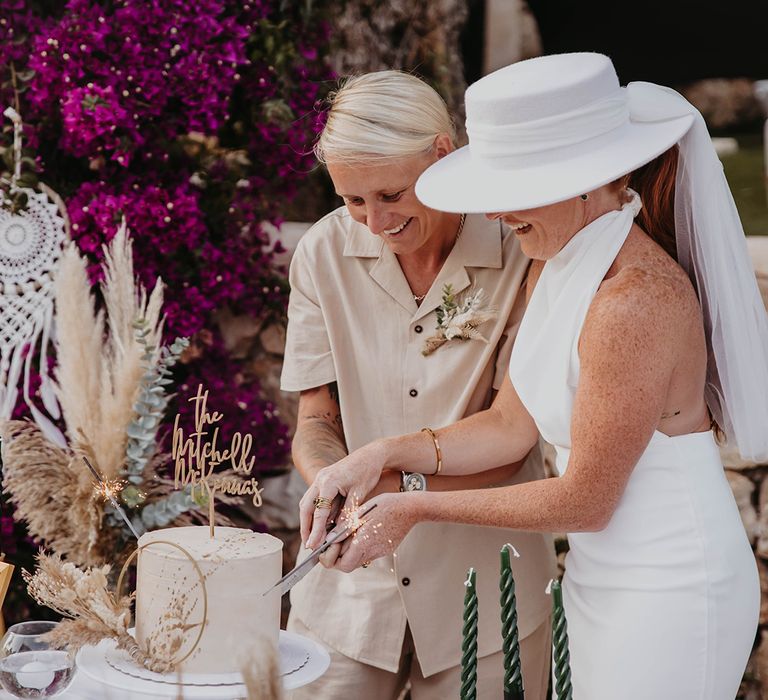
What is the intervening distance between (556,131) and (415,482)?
2.32 ft

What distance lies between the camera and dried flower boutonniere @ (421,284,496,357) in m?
2.24

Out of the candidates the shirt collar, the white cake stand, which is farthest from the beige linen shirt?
the white cake stand

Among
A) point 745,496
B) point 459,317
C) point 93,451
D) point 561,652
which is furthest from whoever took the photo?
point 745,496

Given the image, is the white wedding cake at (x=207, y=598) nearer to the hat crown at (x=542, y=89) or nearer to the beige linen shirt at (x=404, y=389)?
the beige linen shirt at (x=404, y=389)

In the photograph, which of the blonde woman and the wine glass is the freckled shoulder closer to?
the blonde woman

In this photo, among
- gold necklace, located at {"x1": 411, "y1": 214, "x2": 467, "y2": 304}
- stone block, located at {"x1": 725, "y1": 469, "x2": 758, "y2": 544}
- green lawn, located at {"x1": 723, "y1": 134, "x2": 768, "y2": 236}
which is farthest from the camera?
green lawn, located at {"x1": 723, "y1": 134, "x2": 768, "y2": 236}

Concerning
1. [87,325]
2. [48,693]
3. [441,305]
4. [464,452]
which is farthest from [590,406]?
[87,325]

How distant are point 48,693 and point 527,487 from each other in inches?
31.4

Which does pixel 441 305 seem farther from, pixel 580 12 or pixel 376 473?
pixel 580 12

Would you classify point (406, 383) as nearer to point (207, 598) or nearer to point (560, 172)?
point (560, 172)

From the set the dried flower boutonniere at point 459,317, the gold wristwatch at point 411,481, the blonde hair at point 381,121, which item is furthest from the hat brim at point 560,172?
→ the gold wristwatch at point 411,481

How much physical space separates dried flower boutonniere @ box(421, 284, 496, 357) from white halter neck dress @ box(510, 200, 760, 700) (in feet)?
0.95

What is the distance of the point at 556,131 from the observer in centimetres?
184

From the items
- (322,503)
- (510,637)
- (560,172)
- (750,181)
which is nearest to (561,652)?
(510,637)
